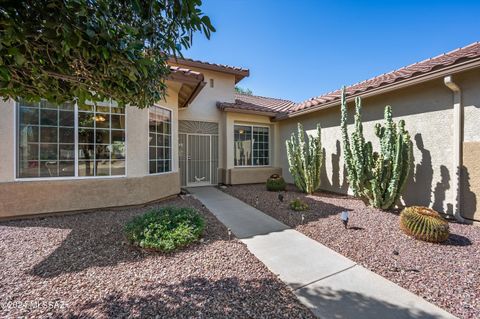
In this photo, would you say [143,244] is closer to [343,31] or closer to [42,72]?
[42,72]

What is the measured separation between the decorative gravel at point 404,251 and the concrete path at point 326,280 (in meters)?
0.26

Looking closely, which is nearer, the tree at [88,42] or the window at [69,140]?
the tree at [88,42]

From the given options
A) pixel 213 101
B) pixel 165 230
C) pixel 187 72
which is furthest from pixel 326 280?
pixel 213 101

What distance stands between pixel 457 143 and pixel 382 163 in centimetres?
173

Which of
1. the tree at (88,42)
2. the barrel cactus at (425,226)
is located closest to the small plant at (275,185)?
the barrel cactus at (425,226)

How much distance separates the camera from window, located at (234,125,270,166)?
36.9 feet

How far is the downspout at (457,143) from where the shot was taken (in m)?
5.50

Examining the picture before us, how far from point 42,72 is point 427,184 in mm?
8856

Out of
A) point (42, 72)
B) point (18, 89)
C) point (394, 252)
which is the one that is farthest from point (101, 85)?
point (394, 252)

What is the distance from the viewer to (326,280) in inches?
124

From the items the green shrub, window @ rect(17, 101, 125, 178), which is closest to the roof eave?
window @ rect(17, 101, 125, 178)

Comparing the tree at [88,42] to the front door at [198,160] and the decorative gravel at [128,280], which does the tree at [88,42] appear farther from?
the front door at [198,160]

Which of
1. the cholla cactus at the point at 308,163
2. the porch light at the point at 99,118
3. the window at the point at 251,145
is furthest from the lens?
the window at the point at 251,145

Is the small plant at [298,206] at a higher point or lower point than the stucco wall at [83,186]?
lower
